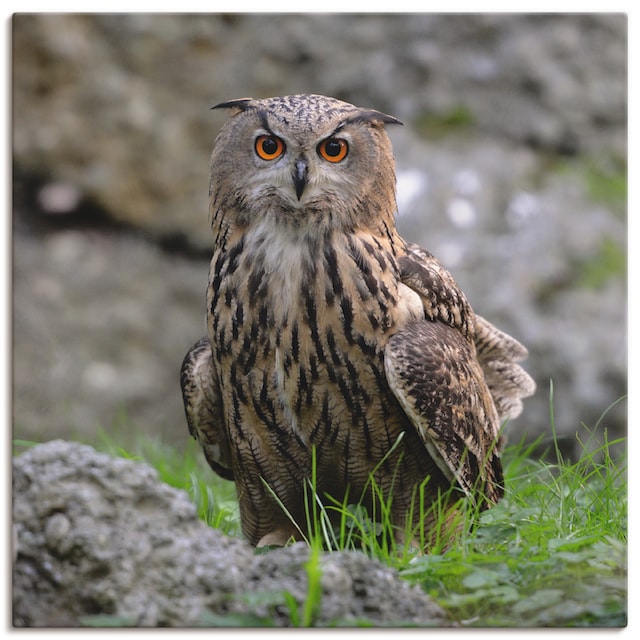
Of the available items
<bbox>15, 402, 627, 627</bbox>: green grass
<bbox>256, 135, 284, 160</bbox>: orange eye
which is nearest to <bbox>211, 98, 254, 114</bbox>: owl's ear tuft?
<bbox>256, 135, 284, 160</bbox>: orange eye

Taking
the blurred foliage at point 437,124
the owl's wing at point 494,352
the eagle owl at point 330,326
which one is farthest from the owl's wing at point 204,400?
the blurred foliage at point 437,124

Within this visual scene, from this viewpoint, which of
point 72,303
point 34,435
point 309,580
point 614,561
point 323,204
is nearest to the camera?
point 309,580

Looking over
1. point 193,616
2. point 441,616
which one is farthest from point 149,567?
point 441,616

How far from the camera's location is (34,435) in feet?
14.6

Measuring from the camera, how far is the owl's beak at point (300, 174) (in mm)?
2625

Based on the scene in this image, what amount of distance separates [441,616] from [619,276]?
9.13 feet

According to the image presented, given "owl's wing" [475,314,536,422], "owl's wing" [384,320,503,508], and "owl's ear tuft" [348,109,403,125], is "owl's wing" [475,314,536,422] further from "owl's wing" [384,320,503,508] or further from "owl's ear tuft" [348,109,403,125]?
"owl's ear tuft" [348,109,403,125]

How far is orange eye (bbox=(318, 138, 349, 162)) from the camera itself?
8.80ft

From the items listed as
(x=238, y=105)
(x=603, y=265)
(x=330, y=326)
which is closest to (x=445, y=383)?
(x=330, y=326)

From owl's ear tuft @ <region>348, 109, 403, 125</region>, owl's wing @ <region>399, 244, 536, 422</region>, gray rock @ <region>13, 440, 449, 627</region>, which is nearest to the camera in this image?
gray rock @ <region>13, 440, 449, 627</region>

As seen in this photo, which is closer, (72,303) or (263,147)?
(263,147)

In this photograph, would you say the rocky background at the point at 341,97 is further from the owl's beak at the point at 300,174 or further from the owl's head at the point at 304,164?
the owl's beak at the point at 300,174

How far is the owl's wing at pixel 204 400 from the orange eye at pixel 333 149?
0.76 metres

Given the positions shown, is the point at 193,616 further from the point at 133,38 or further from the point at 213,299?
the point at 133,38
